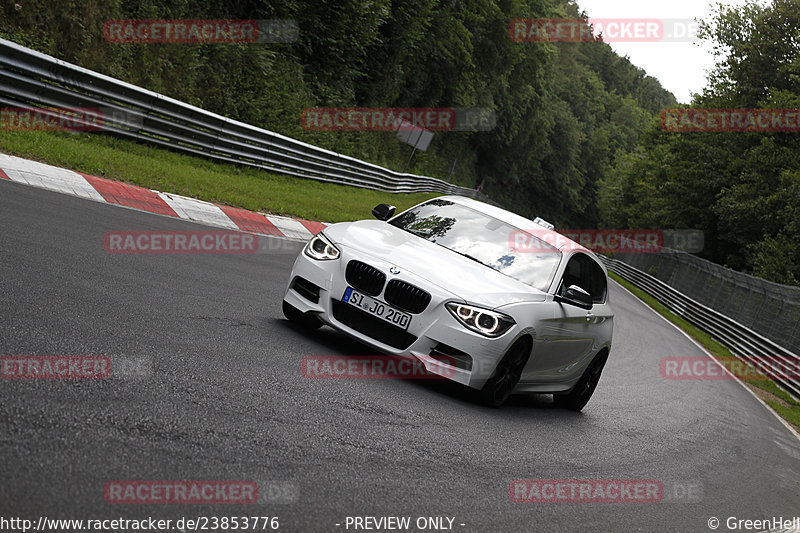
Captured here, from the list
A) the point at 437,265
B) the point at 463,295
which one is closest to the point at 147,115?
the point at 437,265

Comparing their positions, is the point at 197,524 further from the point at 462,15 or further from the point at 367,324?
the point at 462,15

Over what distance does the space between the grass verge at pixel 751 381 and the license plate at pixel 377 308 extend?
33.7ft

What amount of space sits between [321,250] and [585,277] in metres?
2.80

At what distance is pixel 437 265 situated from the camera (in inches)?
287

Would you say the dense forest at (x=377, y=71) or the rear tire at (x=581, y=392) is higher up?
the dense forest at (x=377, y=71)

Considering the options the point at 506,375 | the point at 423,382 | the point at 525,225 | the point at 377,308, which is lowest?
the point at 423,382

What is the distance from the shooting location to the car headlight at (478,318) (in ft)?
22.4

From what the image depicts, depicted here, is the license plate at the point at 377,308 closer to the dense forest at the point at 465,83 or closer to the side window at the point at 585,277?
the side window at the point at 585,277

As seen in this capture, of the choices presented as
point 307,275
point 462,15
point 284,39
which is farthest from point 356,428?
point 462,15

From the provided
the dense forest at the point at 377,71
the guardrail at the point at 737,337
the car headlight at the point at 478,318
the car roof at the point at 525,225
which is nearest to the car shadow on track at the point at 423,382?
the car headlight at the point at 478,318

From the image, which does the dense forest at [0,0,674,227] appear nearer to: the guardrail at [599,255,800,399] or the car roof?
the car roof

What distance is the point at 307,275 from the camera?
24.4ft

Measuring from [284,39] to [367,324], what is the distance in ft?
86.1

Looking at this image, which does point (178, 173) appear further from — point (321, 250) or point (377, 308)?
point (377, 308)
